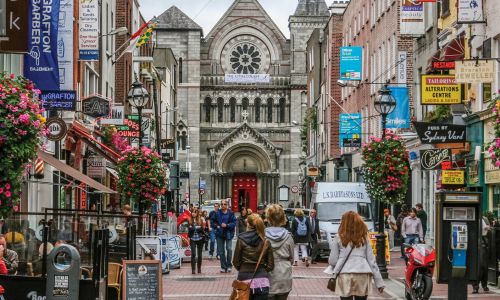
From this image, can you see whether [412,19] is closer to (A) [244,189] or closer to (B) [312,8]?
(A) [244,189]

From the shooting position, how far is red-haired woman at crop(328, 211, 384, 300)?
44.2 feet

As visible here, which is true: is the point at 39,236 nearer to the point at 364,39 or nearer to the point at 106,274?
the point at 106,274

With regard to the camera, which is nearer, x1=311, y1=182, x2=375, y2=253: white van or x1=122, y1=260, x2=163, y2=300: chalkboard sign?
x1=122, y1=260, x2=163, y2=300: chalkboard sign

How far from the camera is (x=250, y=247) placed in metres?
13.9

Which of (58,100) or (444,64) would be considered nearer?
(58,100)

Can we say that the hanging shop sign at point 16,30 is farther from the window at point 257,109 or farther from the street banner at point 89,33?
the window at point 257,109

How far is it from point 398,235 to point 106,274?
90.7ft

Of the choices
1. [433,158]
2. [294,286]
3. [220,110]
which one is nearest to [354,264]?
[294,286]

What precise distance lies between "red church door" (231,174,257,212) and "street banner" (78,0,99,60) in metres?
65.6

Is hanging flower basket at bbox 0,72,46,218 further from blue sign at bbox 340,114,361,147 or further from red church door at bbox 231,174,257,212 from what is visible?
red church door at bbox 231,174,257,212

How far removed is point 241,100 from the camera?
97.8m

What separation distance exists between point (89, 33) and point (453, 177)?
11271 mm

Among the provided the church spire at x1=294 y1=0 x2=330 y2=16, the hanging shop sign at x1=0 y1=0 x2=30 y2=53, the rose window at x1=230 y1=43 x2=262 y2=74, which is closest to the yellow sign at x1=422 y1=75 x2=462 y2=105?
the hanging shop sign at x1=0 y1=0 x2=30 y2=53

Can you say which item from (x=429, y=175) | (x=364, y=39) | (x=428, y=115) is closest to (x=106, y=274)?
(x=428, y=115)
